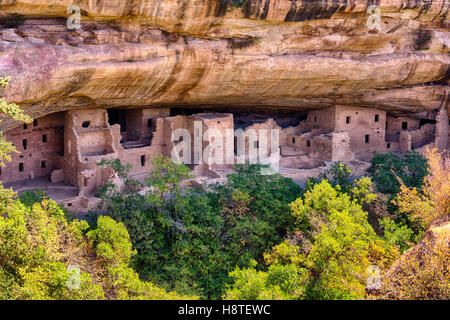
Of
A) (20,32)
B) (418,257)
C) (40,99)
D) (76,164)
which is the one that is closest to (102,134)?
(76,164)

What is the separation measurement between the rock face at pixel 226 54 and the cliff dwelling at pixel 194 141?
847 millimetres

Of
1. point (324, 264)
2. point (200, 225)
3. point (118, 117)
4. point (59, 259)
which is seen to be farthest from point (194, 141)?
point (59, 259)

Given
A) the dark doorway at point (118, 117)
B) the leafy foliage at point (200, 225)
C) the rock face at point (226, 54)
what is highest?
the rock face at point (226, 54)

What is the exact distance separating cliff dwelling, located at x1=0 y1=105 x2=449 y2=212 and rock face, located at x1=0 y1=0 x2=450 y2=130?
85 cm

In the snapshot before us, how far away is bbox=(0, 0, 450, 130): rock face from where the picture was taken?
1753cm

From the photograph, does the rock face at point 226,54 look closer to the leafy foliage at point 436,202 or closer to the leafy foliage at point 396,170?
the leafy foliage at point 396,170

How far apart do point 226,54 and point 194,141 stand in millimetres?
4188

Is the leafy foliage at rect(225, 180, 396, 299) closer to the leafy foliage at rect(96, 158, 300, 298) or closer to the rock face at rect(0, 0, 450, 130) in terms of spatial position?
the leafy foliage at rect(96, 158, 300, 298)

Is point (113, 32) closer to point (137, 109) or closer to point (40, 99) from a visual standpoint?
point (40, 99)

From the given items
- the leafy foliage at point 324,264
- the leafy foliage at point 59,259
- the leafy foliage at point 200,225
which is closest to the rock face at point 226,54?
the leafy foliage at point 200,225

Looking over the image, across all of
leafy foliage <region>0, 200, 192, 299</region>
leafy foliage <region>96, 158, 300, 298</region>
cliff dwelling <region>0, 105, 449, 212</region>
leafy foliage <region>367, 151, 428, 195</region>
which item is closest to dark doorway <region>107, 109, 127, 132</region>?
cliff dwelling <region>0, 105, 449, 212</region>

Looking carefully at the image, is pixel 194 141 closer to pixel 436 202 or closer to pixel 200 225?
pixel 200 225

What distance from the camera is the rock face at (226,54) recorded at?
57.5 feet

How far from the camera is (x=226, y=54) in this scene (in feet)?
68.4
